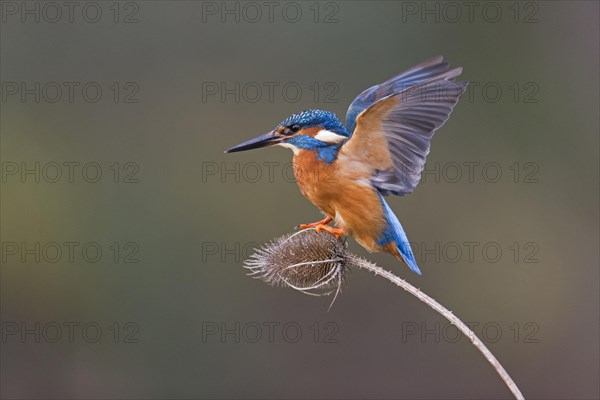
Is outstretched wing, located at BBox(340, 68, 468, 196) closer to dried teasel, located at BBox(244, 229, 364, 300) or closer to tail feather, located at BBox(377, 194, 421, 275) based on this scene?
tail feather, located at BBox(377, 194, 421, 275)

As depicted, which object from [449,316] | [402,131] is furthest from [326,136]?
[449,316]

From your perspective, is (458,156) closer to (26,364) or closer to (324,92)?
(324,92)

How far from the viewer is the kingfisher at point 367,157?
9.35 ft

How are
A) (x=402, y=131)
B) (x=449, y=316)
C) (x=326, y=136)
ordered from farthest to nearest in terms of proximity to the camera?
1. (x=326, y=136)
2. (x=402, y=131)
3. (x=449, y=316)

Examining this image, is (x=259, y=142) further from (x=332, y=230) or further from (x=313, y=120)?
(x=332, y=230)

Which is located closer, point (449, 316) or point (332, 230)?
point (449, 316)

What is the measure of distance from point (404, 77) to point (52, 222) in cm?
355

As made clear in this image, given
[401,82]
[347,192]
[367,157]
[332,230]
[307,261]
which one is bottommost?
[307,261]

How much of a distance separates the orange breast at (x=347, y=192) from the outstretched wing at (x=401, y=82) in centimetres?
24

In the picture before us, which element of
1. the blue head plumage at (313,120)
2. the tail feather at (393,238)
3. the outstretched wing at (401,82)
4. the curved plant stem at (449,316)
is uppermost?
the outstretched wing at (401,82)

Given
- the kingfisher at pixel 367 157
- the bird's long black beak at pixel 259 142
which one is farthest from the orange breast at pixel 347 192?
the bird's long black beak at pixel 259 142

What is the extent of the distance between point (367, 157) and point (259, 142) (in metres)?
0.39

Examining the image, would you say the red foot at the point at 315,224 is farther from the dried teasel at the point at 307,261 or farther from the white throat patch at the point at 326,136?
the white throat patch at the point at 326,136

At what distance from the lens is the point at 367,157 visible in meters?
2.95
